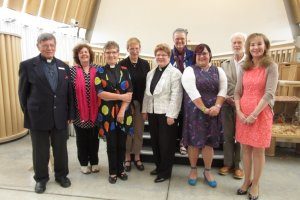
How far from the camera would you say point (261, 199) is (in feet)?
8.25

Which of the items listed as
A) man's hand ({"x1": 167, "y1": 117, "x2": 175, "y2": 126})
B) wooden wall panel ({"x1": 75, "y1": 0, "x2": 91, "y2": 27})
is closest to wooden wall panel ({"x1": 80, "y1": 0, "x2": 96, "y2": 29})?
wooden wall panel ({"x1": 75, "y1": 0, "x2": 91, "y2": 27})

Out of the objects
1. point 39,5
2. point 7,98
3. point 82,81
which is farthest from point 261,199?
point 39,5

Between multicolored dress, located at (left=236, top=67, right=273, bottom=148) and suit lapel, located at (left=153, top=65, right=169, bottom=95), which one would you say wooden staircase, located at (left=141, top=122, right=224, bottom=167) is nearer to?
multicolored dress, located at (left=236, top=67, right=273, bottom=148)

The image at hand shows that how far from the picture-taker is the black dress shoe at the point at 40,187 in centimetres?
259

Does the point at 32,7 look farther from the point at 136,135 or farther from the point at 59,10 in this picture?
the point at 136,135

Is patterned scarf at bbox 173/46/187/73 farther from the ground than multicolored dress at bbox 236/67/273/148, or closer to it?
farther from the ground

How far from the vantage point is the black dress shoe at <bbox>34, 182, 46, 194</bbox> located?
259 cm

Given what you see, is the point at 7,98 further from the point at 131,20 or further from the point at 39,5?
the point at 131,20

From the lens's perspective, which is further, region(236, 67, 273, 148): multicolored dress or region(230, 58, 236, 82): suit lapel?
region(230, 58, 236, 82): suit lapel

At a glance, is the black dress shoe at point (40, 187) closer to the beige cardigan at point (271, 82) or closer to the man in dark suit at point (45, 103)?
the man in dark suit at point (45, 103)

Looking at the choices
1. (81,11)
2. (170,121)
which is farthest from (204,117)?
(81,11)

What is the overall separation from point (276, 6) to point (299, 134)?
4.58 meters

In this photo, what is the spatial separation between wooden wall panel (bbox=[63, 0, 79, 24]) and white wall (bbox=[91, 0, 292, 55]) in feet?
3.74

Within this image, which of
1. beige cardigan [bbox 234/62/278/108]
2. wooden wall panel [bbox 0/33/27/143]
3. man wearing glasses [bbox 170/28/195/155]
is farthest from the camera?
wooden wall panel [bbox 0/33/27/143]
